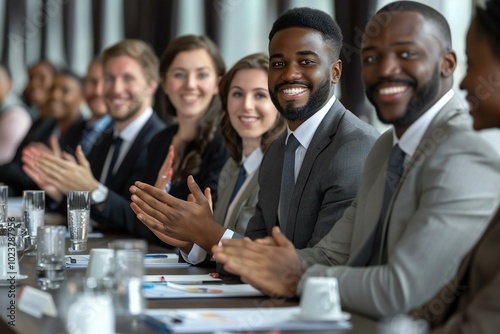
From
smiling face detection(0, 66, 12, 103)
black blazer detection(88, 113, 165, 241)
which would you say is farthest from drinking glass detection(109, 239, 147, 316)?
smiling face detection(0, 66, 12, 103)

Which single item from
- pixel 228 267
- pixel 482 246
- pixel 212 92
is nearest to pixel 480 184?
pixel 482 246

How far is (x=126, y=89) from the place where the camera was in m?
5.57

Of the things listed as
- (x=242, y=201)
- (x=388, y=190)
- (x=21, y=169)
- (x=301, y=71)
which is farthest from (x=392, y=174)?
(x=21, y=169)

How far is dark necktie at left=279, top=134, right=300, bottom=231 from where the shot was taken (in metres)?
3.14

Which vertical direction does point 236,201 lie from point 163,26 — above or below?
below

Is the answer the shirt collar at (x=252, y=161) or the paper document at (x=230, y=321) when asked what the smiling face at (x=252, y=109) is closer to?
the shirt collar at (x=252, y=161)

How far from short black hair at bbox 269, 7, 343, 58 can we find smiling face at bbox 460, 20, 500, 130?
100 centimetres

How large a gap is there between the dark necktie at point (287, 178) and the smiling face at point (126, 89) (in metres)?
2.40

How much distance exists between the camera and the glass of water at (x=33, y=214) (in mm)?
3393

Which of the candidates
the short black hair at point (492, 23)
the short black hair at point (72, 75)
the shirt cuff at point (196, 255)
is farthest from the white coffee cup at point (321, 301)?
the short black hair at point (72, 75)

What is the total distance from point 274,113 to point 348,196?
44.7 inches

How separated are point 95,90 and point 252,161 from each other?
3.65 m

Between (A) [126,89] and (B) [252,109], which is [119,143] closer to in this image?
(A) [126,89]

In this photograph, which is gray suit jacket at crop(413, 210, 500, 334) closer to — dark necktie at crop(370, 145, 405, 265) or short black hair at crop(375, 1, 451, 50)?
dark necktie at crop(370, 145, 405, 265)
